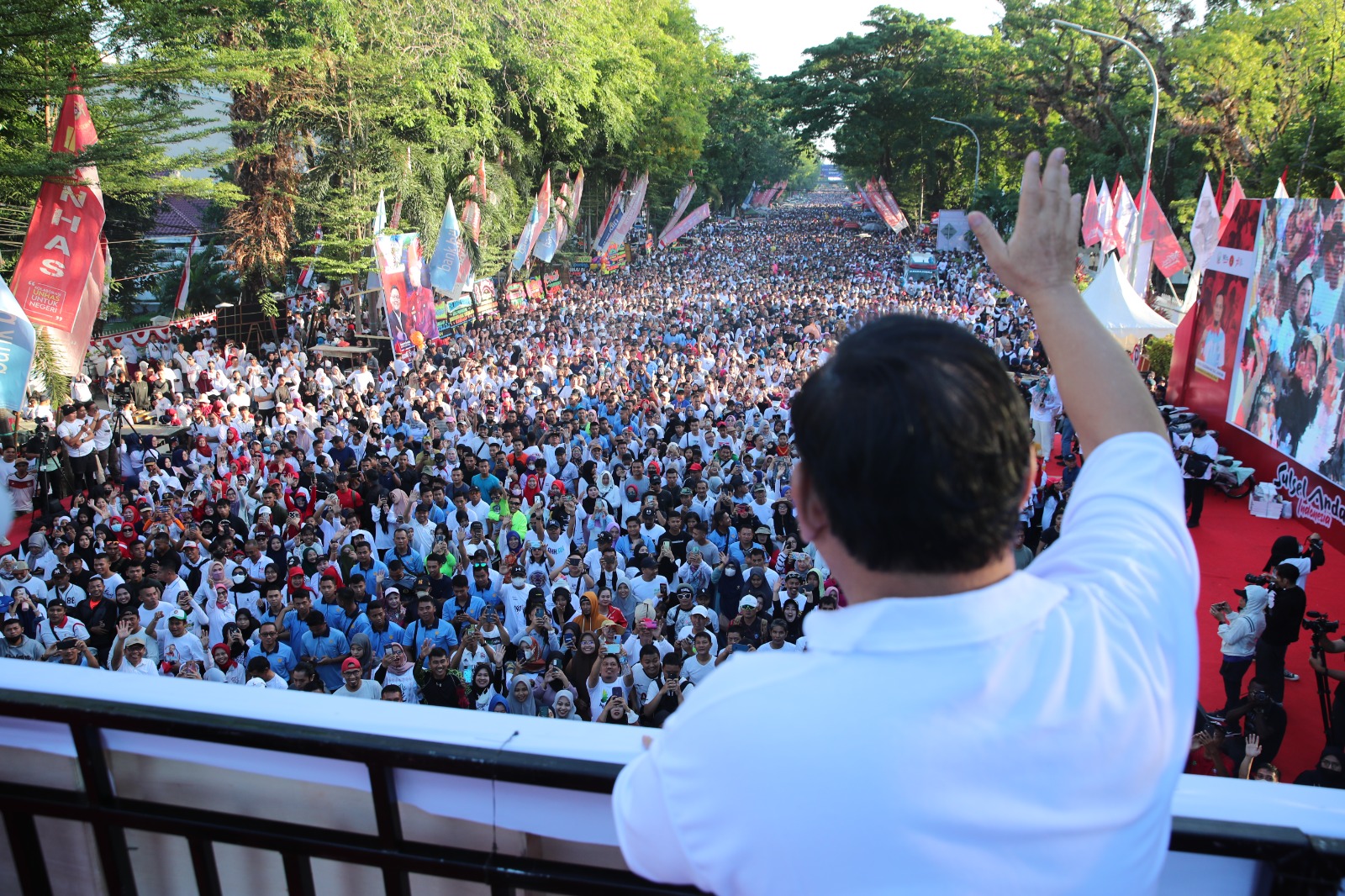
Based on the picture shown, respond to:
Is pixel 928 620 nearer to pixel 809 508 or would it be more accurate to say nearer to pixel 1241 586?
pixel 809 508

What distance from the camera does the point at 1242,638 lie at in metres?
6.35

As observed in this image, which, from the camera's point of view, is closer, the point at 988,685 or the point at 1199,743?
the point at 988,685

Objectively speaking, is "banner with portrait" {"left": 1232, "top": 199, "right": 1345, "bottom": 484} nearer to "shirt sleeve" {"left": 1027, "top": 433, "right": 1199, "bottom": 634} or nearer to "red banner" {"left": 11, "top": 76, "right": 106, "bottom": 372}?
"shirt sleeve" {"left": 1027, "top": 433, "right": 1199, "bottom": 634}

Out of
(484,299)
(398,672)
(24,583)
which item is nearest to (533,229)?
(484,299)

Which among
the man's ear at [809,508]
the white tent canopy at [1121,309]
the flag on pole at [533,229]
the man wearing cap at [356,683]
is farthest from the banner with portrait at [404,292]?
the man's ear at [809,508]

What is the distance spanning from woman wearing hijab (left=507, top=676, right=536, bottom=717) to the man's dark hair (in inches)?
203

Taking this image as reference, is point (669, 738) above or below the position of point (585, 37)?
below

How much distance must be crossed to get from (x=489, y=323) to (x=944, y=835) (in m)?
23.4

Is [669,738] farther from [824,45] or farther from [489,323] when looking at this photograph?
[824,45]

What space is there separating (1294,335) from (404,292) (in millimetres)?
12706

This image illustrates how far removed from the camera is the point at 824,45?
52.7m

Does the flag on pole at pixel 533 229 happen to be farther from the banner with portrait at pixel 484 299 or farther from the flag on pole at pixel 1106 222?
the flag on pole at pixel 1106 222

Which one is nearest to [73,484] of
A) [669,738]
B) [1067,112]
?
[669,738]

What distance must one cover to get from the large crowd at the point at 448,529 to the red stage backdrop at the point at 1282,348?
131 centimetres
